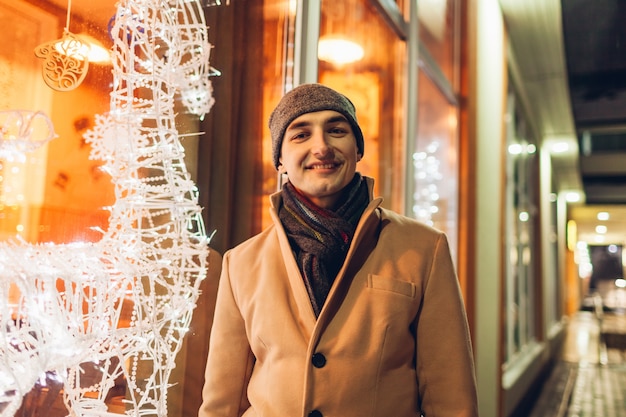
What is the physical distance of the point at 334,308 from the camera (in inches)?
42.4

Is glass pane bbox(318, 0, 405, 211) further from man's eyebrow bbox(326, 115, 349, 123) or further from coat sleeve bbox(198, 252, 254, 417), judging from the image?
coat sleeve bbox(198, 252, 254, 417)

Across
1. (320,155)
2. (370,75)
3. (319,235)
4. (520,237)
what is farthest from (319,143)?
(520,237)

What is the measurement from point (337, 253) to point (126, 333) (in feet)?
1.64

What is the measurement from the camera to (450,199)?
3.50 metres

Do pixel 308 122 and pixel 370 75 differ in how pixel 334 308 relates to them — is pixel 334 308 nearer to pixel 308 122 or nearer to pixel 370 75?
pixel 308 122

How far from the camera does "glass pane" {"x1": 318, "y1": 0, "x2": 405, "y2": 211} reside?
7.03ft

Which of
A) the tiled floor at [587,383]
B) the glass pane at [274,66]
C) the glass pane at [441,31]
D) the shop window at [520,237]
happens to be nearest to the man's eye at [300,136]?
the glass pane at [274,66]

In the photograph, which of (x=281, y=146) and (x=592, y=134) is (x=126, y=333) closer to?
(x=281, y=146)

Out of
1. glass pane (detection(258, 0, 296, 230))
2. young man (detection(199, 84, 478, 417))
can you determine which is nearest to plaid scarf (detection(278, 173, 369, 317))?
young man (detection(199, 84, 478, 417))

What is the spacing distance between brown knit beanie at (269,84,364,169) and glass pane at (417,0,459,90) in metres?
2.04

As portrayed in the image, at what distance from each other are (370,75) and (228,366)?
1.76m

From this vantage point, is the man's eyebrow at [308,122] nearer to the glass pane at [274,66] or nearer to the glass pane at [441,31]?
the glass pane at [274,66]

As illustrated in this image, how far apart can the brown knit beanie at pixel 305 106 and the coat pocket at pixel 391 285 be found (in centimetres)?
34

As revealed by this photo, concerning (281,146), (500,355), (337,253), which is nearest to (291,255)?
(337,253)
